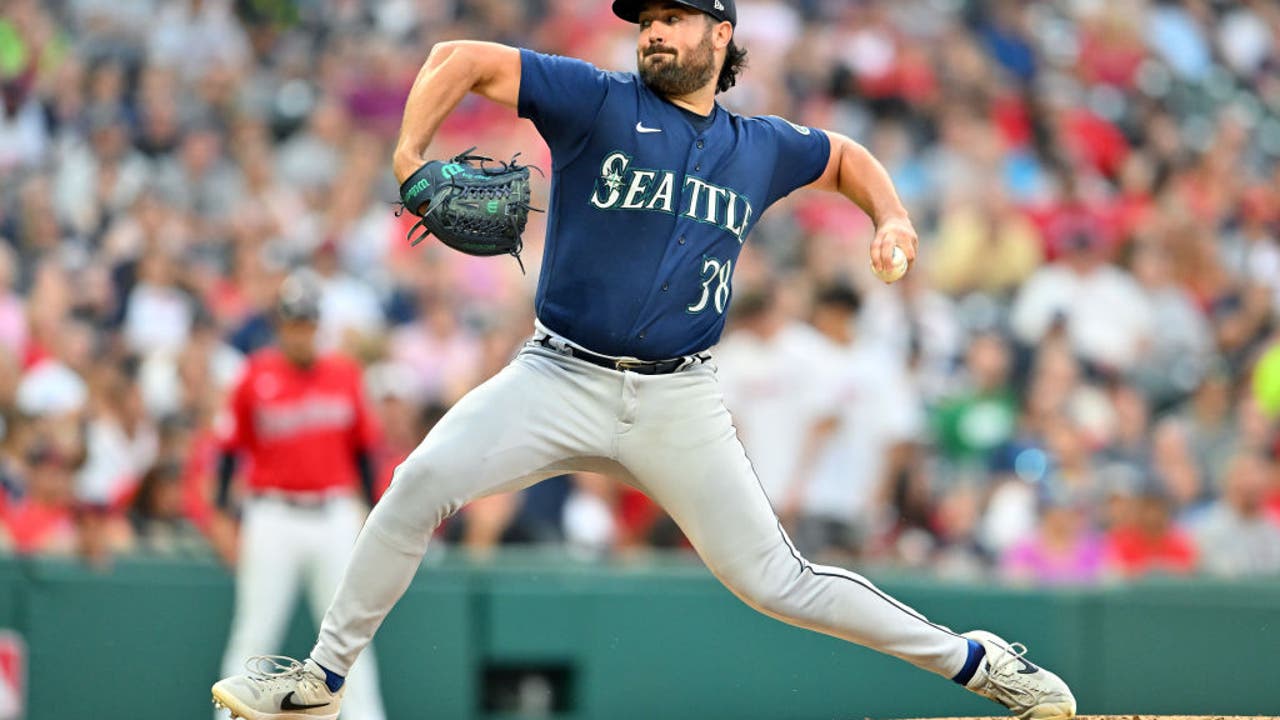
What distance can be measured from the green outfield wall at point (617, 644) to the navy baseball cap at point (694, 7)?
3.94 m

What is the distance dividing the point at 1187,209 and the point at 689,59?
7735 millimetres

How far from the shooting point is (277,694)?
16.0 ft

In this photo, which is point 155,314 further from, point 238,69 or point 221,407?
point 238,69

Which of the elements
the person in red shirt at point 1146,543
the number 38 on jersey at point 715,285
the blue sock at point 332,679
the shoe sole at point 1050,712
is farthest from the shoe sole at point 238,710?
the person in red shirt at point 1146,543

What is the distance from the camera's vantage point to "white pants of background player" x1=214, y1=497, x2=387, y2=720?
26.2 feet

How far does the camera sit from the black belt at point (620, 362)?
4.93 metres

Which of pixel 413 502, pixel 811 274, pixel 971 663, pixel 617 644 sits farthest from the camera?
pixel 811 274

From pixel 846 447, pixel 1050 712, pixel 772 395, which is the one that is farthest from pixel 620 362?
pixel 846 447

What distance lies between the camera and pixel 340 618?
15.9 ft

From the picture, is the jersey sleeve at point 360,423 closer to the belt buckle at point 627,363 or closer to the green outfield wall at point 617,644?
the green outfield wall at point 617,644

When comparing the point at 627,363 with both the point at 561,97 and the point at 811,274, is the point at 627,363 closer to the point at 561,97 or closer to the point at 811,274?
the point at 561,97

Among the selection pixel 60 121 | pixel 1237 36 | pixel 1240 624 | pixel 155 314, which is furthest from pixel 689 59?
pixel 1237 36

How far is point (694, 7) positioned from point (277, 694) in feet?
7.02

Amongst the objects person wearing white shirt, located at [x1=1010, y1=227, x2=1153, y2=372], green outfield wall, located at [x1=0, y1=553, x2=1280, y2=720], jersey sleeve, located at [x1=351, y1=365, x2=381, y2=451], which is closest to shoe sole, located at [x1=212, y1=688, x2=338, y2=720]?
jersey sleeve, located at [x1=351, y1=365, x2=381, y2=451]
